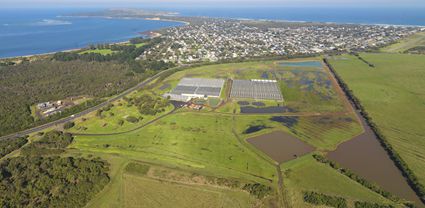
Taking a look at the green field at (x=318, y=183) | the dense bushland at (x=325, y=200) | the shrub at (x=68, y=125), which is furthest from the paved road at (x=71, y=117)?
the dense bushland at (x=325, y=200)

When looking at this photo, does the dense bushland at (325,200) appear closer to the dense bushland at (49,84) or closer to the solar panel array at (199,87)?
the solar panel array at (199,87)

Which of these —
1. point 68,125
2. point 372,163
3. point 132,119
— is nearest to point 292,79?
point 372,163

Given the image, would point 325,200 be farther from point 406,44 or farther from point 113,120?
point 406,44

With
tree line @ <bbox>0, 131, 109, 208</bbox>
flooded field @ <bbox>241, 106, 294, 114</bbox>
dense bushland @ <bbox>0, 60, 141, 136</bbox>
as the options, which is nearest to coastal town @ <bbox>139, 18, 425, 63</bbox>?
dense bushland @ <bbox>0, 60, 141, 136</bbox>

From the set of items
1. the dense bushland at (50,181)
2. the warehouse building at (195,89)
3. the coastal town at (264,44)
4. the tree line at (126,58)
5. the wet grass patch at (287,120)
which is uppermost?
the coastal town at (264,44)

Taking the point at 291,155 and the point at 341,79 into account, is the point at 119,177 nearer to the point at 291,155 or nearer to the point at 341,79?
the point at 291,155

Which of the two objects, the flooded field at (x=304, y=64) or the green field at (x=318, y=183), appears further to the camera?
the flooded field at (x=304, y=64)
